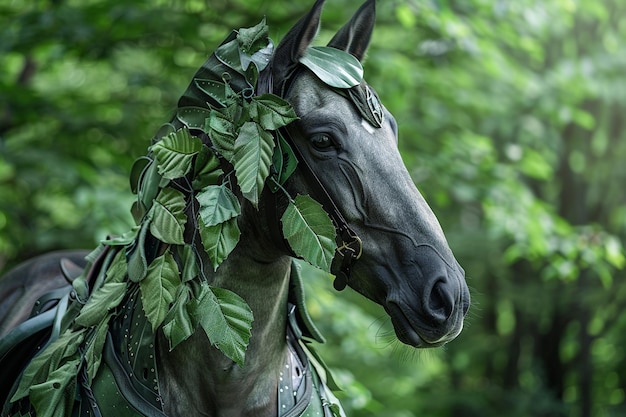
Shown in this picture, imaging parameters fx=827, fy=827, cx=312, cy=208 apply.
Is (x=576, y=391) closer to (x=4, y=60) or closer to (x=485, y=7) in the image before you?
(x=485, y=7)

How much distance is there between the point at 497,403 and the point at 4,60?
7.55m

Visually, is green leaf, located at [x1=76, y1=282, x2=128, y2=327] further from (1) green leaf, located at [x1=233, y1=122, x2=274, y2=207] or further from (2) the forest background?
(2) the forest background

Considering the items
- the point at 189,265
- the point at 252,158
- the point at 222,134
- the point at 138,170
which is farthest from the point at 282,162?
the point at 138,170

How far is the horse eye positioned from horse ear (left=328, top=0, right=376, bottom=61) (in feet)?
1.34

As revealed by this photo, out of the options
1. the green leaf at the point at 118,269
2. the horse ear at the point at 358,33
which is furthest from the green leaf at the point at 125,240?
the horse ear at the point at 358,33

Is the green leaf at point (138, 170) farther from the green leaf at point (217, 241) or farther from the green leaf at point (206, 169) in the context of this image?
the green leaf at point (217, 241)

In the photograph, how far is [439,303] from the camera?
205cm

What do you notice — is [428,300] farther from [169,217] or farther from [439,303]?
[169,217]

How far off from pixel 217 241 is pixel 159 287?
0.25 meters

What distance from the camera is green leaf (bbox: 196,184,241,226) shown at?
2223 millimetres

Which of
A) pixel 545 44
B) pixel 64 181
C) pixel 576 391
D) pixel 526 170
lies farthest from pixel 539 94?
pixel 576 391

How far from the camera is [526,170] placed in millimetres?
6824

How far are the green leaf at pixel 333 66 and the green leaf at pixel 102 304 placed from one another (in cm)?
90

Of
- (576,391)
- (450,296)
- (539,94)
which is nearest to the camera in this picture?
(450,296)
